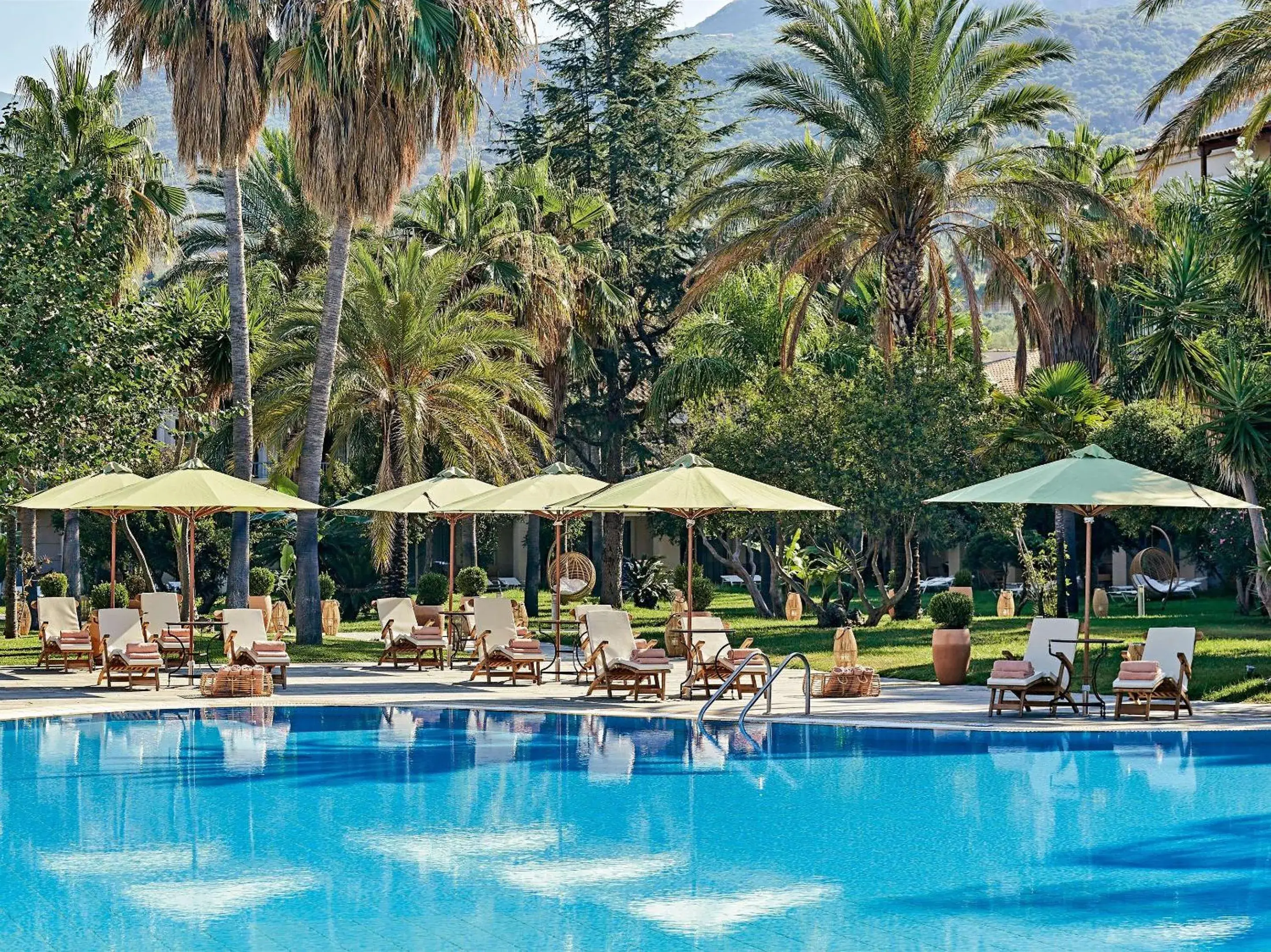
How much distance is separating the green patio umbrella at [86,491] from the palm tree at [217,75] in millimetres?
2363

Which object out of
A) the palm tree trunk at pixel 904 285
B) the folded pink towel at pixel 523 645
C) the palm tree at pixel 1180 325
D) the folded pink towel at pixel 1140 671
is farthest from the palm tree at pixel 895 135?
A: the folded pink towel at pixel 1140 671

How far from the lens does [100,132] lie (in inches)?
1160

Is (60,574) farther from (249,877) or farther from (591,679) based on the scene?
(249,877)

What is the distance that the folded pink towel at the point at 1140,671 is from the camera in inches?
656

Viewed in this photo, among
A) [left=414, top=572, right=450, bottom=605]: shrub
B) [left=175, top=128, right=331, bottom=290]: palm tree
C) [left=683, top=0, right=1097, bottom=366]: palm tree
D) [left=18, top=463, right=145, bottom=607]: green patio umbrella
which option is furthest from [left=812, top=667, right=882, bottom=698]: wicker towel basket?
[left=175, top=128, right=331, bottom=290]: palm tree

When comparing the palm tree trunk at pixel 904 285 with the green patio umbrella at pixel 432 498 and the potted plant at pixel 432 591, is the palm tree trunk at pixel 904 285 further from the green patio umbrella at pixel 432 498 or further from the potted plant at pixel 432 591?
the potted plant at pixel 432 591

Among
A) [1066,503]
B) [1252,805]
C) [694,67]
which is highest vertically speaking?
[694,67]

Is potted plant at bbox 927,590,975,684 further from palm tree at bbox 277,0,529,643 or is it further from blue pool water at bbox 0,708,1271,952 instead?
palm tree at bbox 277,0,529,643

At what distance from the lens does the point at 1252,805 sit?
1247 centimetres

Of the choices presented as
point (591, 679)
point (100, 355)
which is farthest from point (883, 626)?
point (100, 355)

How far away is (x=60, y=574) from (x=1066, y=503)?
21.0 m

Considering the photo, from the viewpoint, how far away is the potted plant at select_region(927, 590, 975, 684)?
19984mm

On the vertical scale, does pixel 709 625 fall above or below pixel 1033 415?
below

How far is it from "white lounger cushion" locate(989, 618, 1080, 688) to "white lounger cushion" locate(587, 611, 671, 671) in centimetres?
424
